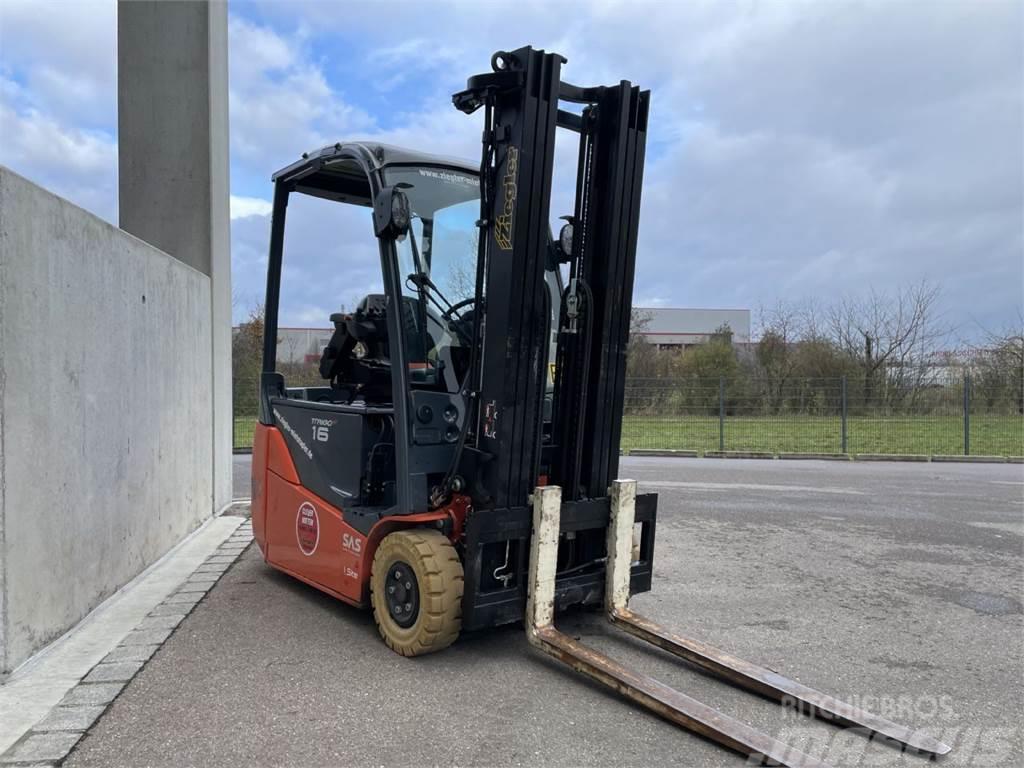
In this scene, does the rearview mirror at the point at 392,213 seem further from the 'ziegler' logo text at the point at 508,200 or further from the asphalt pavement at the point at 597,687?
the asphalt pavement at the point at 597,687

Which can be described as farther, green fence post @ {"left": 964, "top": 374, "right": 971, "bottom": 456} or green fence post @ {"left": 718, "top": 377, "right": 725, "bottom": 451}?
green fence post @ {"left": 718, "top": 377, "right": 725, "bottom": 451}

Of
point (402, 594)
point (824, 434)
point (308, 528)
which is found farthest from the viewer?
point (824, 434)

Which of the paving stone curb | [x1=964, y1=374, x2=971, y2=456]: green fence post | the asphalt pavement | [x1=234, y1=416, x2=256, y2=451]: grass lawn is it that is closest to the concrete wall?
the paving stone curb

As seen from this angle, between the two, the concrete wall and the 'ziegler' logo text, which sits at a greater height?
the 'ziegler' logo text

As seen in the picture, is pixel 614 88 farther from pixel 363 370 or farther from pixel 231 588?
pixel 231 588

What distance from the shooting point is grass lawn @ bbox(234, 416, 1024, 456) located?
61.6 ft

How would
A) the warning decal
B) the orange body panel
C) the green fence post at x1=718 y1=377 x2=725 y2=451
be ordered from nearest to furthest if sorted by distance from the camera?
1. the orange body panel
2. the warning decal
3. the green fence post at x1=718 y1=377 x2=725 y2=451

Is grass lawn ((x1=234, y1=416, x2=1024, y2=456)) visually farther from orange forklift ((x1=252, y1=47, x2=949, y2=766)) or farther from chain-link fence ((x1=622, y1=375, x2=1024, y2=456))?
orange forklift ((x1=252, y1=47, x2=949, y2=766))

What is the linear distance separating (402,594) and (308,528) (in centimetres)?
128

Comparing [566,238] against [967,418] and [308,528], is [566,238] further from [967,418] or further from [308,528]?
[967,418]

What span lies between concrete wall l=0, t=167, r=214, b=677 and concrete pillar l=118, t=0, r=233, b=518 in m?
1.38

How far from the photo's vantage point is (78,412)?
4922mm

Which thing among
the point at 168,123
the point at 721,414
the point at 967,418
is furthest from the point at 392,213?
the point at 967,418

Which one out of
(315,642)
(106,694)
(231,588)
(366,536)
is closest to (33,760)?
(106,694)
